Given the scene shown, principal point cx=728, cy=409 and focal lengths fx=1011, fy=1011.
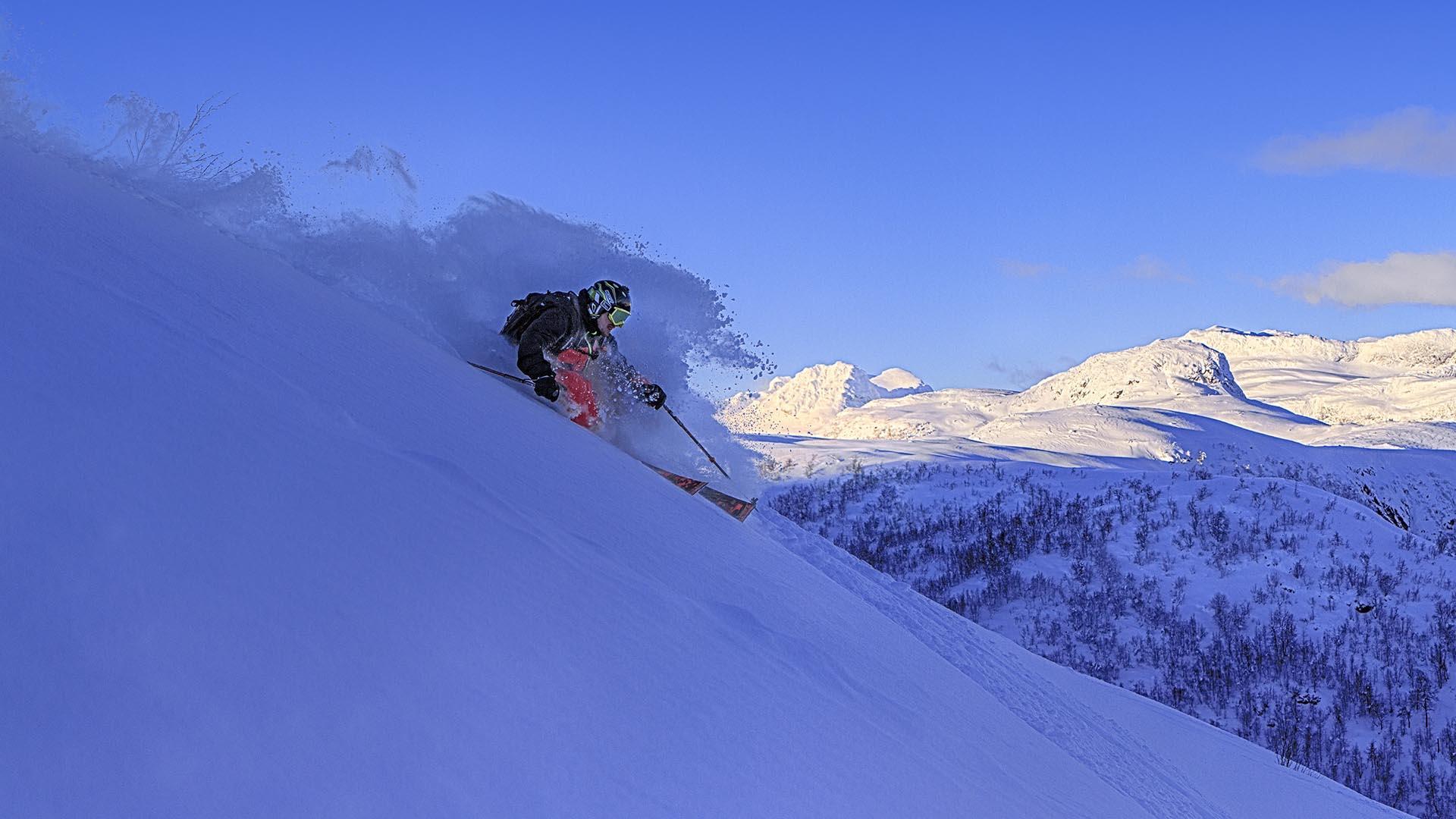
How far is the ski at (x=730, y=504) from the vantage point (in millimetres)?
6762

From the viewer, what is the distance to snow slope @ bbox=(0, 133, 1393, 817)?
1.52 m

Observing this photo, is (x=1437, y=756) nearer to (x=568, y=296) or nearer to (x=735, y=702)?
(x=568, y=296)

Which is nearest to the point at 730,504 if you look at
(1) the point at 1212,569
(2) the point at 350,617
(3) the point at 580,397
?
(3) the point at 580,397

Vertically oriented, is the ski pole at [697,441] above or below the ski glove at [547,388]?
above

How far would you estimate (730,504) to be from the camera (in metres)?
6.89

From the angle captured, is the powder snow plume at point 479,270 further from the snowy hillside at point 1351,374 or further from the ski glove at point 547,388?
the snowy hillside at point 1351,374

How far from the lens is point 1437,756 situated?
9.72 meters

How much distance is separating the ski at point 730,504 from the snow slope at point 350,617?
2.24 m

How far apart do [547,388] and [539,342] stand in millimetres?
374

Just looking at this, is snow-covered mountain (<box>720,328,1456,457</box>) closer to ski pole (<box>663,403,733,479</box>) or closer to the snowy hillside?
the snowy hillside

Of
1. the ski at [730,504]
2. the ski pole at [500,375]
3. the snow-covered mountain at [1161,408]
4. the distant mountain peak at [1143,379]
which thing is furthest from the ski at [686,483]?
the distant mountain peak at [1143,379]

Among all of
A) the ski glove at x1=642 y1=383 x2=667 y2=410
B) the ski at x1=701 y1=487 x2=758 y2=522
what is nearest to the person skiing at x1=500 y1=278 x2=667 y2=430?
the ski glove at x1=642 y1=383 x2=667 y2=410

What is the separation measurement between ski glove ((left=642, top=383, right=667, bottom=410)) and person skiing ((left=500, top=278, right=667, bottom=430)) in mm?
424

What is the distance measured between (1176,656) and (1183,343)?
5542cm
